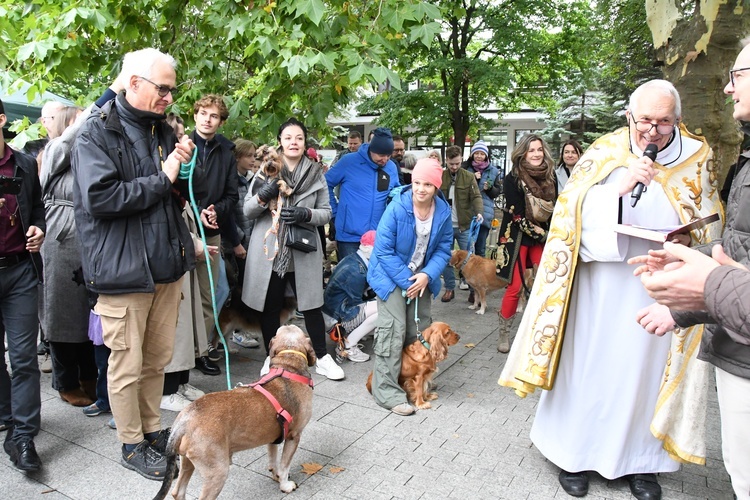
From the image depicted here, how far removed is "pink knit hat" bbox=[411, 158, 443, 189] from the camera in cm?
420

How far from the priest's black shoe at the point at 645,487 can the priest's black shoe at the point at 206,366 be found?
3.45m

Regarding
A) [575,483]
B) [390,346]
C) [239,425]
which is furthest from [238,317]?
[575,483]

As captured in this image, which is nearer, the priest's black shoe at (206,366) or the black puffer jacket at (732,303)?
the black puffer jacket at (732,303)

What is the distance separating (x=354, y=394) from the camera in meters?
4.64

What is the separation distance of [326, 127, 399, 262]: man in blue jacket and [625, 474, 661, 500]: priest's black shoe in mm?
3560

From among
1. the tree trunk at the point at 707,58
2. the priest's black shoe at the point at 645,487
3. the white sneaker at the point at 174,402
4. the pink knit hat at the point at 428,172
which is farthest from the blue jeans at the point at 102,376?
the tree trunk at the point at 707,58

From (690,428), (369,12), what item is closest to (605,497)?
(690,428)

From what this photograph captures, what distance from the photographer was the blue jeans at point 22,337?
3.31m

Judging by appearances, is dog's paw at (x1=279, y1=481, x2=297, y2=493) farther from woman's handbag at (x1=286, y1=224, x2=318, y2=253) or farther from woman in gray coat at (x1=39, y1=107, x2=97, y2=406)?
woman's handbag at (x1=286, y1=224, x2=318, y2=253)

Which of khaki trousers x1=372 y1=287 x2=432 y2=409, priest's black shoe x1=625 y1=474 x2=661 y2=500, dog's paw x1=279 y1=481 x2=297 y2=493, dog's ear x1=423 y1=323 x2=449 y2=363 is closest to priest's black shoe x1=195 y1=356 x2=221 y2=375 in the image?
khaki trousers x1=372 y1=287 x2=432 y2=409

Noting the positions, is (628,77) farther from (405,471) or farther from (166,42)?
(405,471)

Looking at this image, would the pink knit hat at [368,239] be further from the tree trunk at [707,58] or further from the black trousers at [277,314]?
the tree trunk at [707,58]

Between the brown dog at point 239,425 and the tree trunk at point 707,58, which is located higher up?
the tree trunk at point 707,58

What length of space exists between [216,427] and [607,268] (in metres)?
2.22
